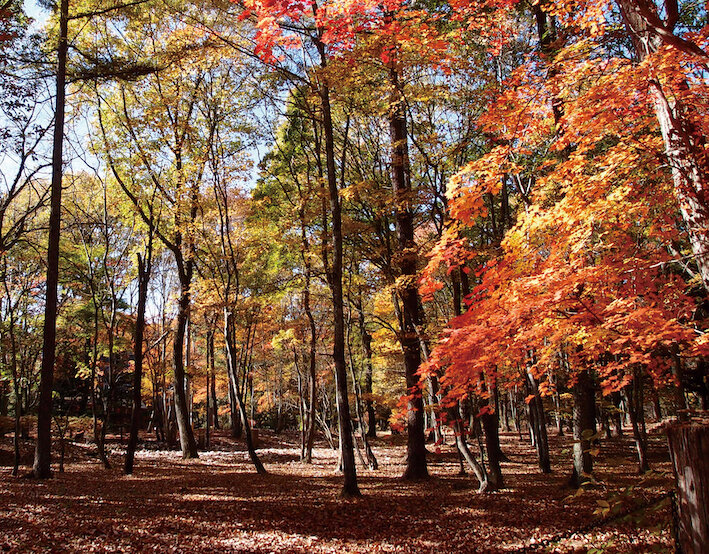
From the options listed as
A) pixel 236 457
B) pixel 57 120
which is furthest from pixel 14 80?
pixel 236 457

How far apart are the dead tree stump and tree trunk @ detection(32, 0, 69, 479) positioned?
37.1 ft

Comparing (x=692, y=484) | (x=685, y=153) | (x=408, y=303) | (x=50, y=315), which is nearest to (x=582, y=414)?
(x=408, y=303)

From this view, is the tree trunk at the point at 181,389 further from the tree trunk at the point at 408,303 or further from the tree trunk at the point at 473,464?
the tree trunk at the point at 473,464

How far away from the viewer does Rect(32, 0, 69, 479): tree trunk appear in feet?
31.7

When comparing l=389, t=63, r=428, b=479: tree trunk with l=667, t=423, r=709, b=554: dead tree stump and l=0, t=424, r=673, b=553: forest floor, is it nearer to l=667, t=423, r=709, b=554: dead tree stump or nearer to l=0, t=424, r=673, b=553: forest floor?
l=0, t=424, r=673, b=553: forest floor

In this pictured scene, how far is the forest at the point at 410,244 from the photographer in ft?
15.3

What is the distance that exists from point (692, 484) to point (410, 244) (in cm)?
890

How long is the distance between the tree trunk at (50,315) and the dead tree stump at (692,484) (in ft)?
37.1

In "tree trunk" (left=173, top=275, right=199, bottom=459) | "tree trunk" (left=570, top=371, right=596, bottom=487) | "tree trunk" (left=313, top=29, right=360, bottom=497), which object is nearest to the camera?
"tree trunk" (left=313, top=29, right=360, bottom=497)

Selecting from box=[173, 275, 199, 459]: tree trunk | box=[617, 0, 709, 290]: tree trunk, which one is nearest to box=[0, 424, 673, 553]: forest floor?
box=[617, 0, 709, 290]: tree trunk

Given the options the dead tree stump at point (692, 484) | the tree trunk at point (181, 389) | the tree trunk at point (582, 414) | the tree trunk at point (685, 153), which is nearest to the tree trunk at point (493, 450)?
the tree trunk at point (582, 414)

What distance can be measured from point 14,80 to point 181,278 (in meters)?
7.81

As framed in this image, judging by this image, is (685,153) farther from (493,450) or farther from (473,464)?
(493,450)

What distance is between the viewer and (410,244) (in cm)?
1059
